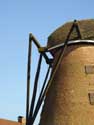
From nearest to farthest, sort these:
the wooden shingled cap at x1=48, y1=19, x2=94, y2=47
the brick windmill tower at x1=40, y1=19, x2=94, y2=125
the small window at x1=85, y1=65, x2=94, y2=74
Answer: the brick windmill tower at x1=40, y1=19, x2=94, y2=125, the small window at x1=85, y1=65, x2=94, y2=74, the wooden shingled cap at x1=48, y1=19, x2=94, y2=47

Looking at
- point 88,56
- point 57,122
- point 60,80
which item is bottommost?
point 57,122

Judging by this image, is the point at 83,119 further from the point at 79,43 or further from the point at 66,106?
the point at 79,43

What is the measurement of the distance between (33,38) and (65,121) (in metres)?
4.29

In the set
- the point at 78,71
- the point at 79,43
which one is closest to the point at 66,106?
the point at 78,71

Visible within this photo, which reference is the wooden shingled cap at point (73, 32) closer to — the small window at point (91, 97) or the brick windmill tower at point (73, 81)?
the brick windmill tower at point (73, 81)

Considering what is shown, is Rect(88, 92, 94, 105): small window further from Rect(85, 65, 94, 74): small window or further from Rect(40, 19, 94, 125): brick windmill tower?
Rect(85, 65, 94, 74): small window

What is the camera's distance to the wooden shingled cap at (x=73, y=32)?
50.6 ft

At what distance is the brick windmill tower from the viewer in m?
14.5

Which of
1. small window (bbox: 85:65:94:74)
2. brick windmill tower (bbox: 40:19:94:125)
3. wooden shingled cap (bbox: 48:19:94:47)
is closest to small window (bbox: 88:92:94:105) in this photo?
brick windmill tower (bbox: 40:19:94:125)

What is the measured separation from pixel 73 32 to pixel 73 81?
2188 millimetres

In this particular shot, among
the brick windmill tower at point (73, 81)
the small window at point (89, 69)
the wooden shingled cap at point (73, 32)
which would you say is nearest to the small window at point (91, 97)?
the brick windmill tower at point (73, 81)

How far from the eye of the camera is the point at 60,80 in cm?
1536

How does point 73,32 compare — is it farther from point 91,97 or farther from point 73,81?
point 91,97

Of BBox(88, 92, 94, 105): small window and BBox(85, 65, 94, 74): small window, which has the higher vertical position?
BBox(85, 65, 94, 74): small window
